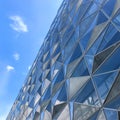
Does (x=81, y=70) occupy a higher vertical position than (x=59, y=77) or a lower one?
lower

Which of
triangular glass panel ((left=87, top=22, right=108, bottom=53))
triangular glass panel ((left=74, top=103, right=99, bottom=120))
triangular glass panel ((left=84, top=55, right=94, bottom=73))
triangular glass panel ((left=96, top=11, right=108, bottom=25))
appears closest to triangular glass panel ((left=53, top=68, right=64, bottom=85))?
triangular glass panel ((left=84, top=55, right=94, bottom=73))

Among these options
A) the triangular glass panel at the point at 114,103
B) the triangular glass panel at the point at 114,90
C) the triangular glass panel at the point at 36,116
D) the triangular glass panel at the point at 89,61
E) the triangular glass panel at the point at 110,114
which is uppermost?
the triangular glass panel at the point at 36,116

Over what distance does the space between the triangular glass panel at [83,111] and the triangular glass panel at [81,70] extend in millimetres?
1202

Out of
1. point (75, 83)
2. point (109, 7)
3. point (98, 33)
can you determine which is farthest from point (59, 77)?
point (109, 7)

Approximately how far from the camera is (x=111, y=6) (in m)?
10.3

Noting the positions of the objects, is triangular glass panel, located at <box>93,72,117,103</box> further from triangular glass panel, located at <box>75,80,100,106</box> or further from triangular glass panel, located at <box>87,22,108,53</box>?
triangular glass panel, located at <box>87,22,108,53</box>

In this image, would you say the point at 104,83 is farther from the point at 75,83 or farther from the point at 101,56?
the point at 75,83

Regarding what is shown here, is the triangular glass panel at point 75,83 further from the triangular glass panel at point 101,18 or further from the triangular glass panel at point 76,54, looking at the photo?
the triangular glass panel at point 101,18

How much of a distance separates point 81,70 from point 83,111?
186cm

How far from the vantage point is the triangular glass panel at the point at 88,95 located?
8555mm

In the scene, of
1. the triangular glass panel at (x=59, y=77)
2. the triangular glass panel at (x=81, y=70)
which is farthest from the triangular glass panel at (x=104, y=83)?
the triangular glass panel at (x=59, y=77)

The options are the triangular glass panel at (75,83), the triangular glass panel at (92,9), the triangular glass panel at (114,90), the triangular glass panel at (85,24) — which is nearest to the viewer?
the triangular glass panel at (114,90)

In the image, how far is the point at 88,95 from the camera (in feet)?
29.8

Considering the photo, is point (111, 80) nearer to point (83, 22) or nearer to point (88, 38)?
point (88, 38)
